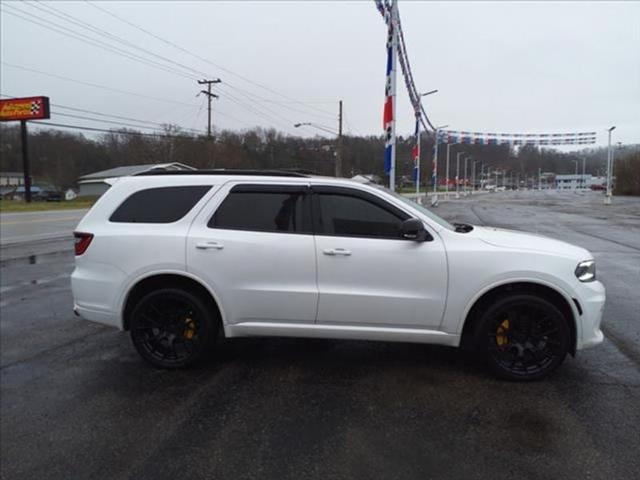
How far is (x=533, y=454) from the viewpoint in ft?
9.68

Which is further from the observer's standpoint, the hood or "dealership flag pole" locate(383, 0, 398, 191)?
"dealership flag pole" locate(383, 0, 398, 191)

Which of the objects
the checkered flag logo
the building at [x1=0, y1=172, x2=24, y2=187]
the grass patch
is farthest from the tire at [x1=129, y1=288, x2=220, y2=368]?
the building at [x1=0, y1=172, x2=24, y2=187]

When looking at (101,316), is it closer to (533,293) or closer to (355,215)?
(355,215)

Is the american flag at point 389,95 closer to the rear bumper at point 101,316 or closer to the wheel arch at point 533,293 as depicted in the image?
the wheel arch at point 533,293

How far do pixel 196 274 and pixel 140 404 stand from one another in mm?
1145

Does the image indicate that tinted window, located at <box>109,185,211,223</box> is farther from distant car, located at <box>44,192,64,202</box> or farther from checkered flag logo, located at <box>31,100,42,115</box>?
distant car, located at <box>44,192,64,202</box>

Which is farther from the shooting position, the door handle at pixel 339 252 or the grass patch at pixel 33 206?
the grass patch at pixel 33 206

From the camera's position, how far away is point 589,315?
3.87 meters

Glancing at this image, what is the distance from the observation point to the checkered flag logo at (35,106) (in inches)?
1618

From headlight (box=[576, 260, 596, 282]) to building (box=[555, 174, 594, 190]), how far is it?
15009cm

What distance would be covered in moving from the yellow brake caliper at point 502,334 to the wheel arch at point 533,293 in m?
0.19

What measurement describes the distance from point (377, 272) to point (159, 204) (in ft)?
7.04

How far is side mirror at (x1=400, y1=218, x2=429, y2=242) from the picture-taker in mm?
3863

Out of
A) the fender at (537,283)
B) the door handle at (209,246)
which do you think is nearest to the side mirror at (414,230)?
the fender at (537,283)
